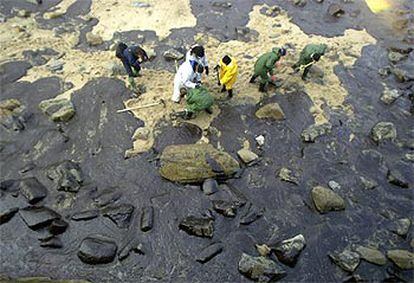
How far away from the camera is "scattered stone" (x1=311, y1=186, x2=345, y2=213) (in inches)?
312

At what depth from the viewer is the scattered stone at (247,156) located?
8.74m

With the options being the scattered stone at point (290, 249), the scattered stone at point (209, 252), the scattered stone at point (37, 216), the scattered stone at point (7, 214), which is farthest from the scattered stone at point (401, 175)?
the scattered stone at point (7, 214)

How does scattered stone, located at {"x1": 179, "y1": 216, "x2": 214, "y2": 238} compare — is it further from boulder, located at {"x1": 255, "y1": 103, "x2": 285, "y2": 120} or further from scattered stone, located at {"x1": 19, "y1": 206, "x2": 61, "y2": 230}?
boulder, located at {"x1": 255, "y1": 103, "x2": 285, "y2": 120}

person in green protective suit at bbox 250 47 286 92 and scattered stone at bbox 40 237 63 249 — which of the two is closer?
scattered stone at bbox 40 237 63 249

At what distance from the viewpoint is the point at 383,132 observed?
30.5 ft

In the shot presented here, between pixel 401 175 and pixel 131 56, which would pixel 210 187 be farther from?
pixel 401 175

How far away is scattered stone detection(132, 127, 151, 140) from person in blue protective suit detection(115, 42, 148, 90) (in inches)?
54.8

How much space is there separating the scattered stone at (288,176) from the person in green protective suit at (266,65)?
2.58 metres

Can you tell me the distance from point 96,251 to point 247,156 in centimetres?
376

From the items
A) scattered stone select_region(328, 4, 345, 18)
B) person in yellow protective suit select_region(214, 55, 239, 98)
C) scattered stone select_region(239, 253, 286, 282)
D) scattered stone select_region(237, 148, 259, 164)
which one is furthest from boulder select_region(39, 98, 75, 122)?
scattered stone select_region(328, 4, 345, 18)

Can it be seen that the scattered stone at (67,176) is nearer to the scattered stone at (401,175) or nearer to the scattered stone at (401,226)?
the scattered stone at (401,226)

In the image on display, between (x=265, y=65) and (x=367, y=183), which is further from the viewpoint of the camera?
(x=265, y=65)

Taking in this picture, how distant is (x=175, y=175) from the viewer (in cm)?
832

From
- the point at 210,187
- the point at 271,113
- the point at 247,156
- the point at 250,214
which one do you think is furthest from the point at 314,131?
the point at 210,187
